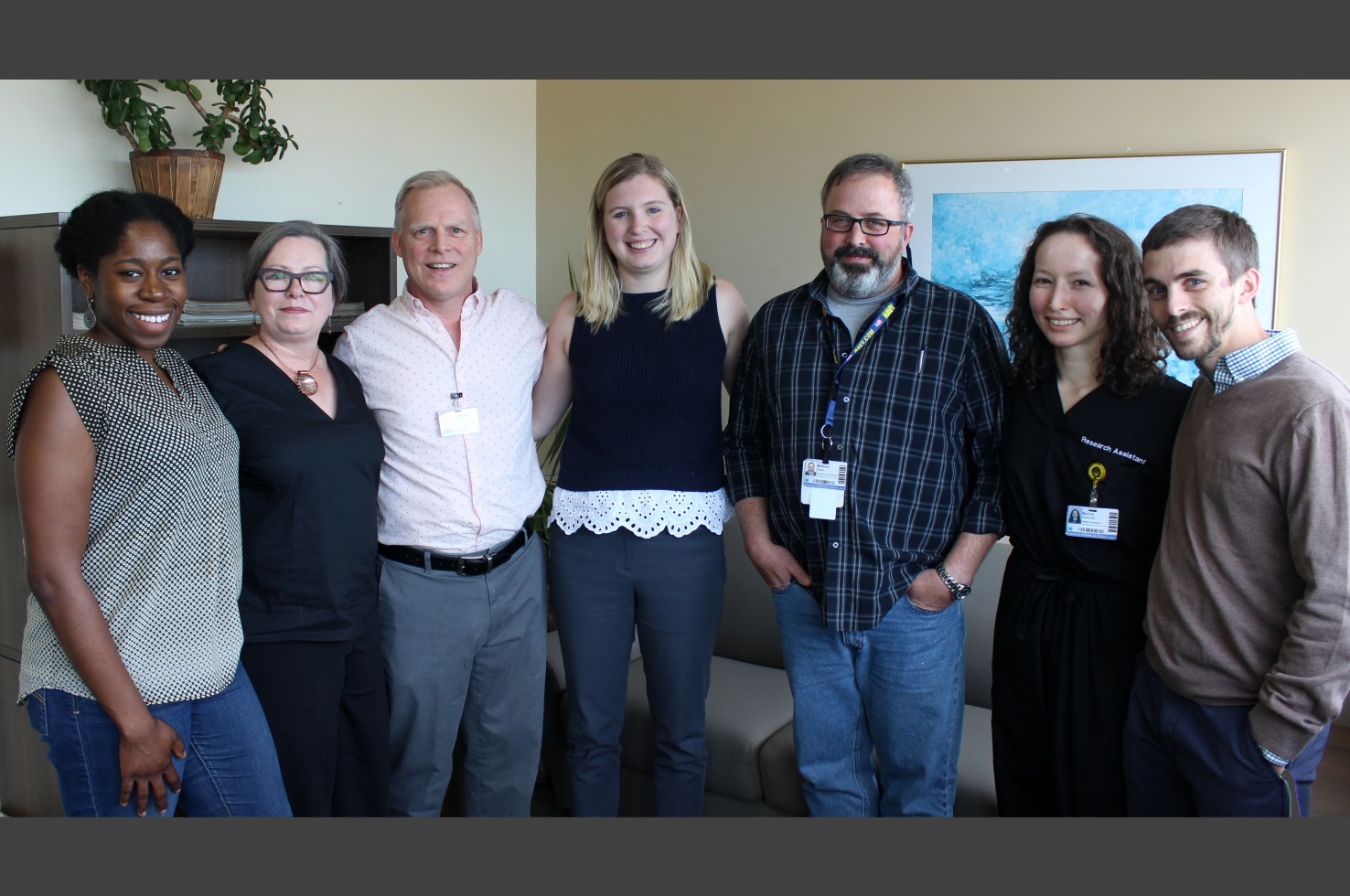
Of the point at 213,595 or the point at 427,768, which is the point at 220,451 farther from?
the point at 427,768

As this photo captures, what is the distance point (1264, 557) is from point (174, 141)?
3.26 metres

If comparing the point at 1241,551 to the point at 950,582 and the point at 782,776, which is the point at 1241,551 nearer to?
the point at 950,582

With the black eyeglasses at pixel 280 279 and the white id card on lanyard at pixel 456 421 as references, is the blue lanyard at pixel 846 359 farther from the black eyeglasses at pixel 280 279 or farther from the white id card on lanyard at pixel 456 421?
the black eyeglasses at pixel 280 279

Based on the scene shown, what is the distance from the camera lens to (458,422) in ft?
7.64

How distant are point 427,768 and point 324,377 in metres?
0.96

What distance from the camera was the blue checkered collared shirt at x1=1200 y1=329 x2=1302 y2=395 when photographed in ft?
5.73

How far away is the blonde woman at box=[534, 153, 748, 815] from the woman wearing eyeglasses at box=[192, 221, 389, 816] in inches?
18.8

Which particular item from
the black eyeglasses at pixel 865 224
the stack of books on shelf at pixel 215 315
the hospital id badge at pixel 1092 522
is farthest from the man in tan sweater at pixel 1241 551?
the stack of books on shelf at pixel 215 315

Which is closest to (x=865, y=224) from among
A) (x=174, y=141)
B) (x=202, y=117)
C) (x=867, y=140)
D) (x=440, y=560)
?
(x=440, y=560)

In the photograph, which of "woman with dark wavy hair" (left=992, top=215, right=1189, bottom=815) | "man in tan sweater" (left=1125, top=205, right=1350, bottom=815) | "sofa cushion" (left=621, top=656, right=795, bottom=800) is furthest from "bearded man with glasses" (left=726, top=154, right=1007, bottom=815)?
"sofa cushion" (left=621, top=656, right=795, bottom=800)

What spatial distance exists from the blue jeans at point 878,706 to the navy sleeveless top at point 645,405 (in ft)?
1.32

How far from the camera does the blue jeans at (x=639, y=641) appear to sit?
2.40 meters

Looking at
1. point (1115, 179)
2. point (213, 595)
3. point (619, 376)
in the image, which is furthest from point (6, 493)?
point (1115, 179)

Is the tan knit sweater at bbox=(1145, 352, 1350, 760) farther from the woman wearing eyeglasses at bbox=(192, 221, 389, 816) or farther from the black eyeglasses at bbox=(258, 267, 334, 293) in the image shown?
the black eyeglasses at bbox=(258, 267, 334, 293)
